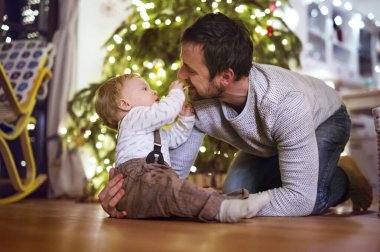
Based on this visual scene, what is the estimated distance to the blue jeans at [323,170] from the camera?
165 centimetres

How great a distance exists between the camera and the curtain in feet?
9.79

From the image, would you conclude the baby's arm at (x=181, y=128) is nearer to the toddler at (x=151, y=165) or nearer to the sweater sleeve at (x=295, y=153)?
the toddler at (x=151, y=165)

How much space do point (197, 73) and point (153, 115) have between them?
0.19m

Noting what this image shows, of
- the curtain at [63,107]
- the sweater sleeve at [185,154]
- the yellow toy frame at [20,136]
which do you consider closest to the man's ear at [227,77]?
the sweater sleeve at [185,154]

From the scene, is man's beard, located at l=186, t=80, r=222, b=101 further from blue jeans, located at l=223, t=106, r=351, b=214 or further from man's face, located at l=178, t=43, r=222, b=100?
blue jeans, located at l=223, t=106, r=351, b=214

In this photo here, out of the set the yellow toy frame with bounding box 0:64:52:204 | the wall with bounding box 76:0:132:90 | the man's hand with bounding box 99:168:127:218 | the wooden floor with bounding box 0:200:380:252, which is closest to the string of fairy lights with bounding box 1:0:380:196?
the yellow toy frame with bounding box 0:64:52:204

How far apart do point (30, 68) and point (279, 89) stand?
5.61 ft

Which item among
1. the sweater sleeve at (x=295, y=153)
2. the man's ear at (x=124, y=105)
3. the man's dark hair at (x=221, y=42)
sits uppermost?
the man's dark hair at (x=221, y=42)

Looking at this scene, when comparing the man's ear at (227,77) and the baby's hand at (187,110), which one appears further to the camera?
→ the baby's hand at (187,110)

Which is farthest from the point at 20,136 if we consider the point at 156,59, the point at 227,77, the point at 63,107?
the point at 227,77

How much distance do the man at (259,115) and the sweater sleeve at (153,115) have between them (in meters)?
0.11

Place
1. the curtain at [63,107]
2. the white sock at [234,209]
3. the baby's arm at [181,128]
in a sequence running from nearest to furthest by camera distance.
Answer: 1. the white sock at [234,209]
2. the baby's arm at [181,128]
3. the curtain at [63,107]

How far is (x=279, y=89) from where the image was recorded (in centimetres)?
146

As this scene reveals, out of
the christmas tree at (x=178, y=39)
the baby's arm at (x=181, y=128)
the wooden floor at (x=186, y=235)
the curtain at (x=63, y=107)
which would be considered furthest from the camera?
the curtain at (x=63, y=107)
